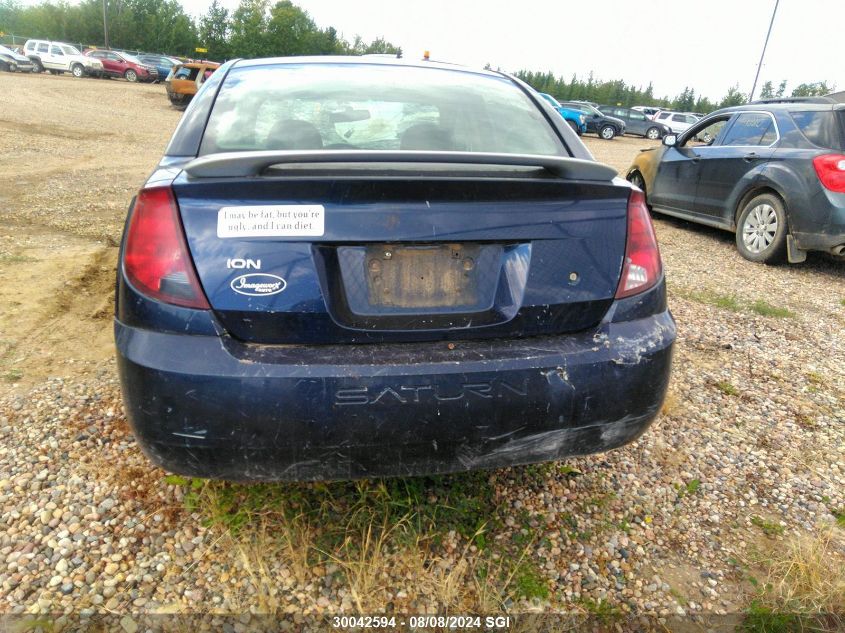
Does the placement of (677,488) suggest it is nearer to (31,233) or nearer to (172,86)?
(31,233)

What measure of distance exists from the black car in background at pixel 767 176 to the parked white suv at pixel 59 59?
114ft

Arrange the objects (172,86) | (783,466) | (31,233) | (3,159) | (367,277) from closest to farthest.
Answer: (367,277) → (783,466) → (31,233) → (3,159) → (172,86)

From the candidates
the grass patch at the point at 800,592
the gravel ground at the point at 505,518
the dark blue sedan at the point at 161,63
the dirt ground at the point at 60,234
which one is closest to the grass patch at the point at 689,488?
the gravel ground at the point at 505,518

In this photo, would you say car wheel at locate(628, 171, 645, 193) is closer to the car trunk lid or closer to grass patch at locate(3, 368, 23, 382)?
the car trunk lid

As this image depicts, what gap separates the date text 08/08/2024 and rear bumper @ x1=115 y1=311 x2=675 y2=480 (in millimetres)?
437

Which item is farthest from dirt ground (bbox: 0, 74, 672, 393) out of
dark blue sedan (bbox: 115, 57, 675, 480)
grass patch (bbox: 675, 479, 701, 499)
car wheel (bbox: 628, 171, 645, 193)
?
car wheel (bbox: 628, 171, 645, 193)

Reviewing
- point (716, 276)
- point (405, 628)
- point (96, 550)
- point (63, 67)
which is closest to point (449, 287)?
point (405, 628)

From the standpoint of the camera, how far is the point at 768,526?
7.34ft

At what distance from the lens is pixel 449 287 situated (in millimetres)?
1698

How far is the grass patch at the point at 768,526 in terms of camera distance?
221cm

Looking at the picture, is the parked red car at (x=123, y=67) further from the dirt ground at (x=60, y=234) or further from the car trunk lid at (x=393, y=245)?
the car trunk lid at (x=393, y=245)

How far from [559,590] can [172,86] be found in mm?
23545

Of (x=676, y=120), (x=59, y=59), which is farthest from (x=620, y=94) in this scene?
(x=59, y=59)

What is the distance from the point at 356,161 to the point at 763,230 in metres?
5.83
